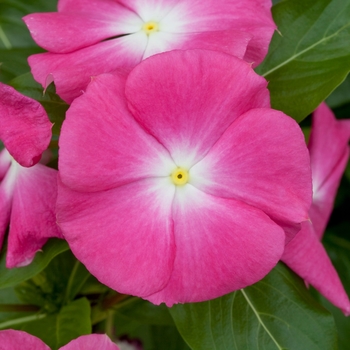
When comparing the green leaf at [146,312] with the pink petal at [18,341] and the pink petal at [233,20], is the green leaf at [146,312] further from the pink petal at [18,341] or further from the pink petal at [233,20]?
the pink petal at [233,20]

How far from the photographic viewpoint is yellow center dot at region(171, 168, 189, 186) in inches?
25.5

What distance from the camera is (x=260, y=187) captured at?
607 mm

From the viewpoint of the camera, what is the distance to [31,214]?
0.69 meters

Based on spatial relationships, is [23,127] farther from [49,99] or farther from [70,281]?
[70,281]

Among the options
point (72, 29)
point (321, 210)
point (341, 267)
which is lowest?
point (341, 267)

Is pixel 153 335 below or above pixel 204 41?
below

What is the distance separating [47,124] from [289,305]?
487 millimetres

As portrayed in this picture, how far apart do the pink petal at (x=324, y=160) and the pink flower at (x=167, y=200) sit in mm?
323

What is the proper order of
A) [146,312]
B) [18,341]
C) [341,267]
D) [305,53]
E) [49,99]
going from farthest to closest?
[341,267], [146,312], [305,53], [49,99], [18,341]

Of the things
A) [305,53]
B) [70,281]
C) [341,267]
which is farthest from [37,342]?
[341,267]

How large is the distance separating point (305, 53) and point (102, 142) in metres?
0.47

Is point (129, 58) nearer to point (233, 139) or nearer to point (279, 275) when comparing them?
point (233, 139)

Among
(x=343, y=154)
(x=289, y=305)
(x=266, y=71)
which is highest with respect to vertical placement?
(x=266, y=71)

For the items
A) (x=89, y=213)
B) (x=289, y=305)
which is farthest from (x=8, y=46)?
(x=289, y=305)
